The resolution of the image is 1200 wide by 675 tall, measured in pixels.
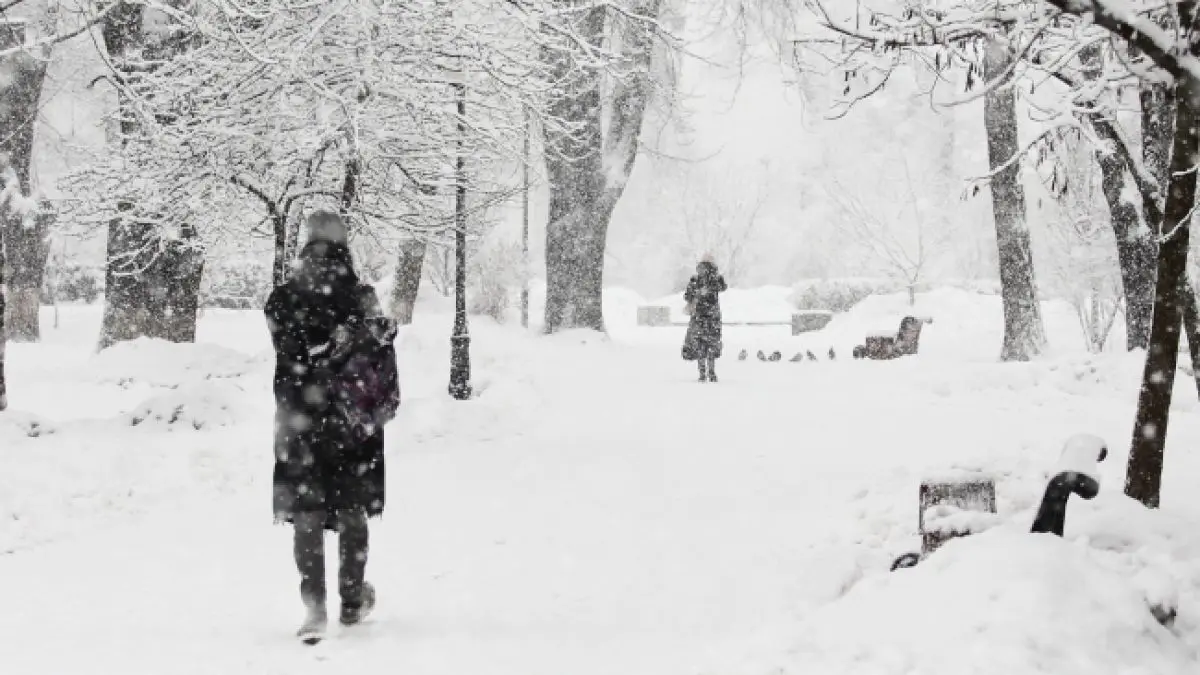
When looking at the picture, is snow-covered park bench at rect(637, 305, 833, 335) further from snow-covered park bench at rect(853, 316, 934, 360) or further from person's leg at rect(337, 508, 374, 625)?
person's leg at rect(337, 508, 374, 625)

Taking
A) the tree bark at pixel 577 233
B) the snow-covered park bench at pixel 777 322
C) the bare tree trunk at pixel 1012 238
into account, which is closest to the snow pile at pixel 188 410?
the tree bark at pixel 577 233

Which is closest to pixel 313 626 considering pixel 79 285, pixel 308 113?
pixel 308 113

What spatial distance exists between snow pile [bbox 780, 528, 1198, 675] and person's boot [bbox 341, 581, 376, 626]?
2.15m

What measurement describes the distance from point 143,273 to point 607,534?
8.57 metres

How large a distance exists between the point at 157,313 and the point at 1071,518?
11.5m

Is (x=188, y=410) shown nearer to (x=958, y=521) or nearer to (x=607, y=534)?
(x=607, y=534)

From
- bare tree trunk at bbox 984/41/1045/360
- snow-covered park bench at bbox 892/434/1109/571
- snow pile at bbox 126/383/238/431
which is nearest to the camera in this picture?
snow-covered park bench at bbox 892/434/1109/571

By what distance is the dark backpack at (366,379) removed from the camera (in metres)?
4.56

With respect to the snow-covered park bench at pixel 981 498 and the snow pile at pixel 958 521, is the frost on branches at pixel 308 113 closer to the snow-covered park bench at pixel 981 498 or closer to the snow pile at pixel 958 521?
the snow-covered park bench at pixel 981 498

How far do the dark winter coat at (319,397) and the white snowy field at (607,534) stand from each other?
0.73 meters

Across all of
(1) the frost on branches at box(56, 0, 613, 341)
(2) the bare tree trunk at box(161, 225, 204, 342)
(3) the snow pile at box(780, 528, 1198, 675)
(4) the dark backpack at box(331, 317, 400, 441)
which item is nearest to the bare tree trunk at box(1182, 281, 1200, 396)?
(3) the snow pile at box(780, 528, 1198, 675)

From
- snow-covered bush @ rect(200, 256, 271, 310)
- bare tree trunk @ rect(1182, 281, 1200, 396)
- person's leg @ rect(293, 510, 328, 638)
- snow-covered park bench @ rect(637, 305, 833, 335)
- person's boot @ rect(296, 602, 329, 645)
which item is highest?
snow-covered bush @ rect(200, 256, 271, 310)

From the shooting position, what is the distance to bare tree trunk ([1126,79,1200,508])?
5414mm

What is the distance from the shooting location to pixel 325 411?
4562 millimetres
